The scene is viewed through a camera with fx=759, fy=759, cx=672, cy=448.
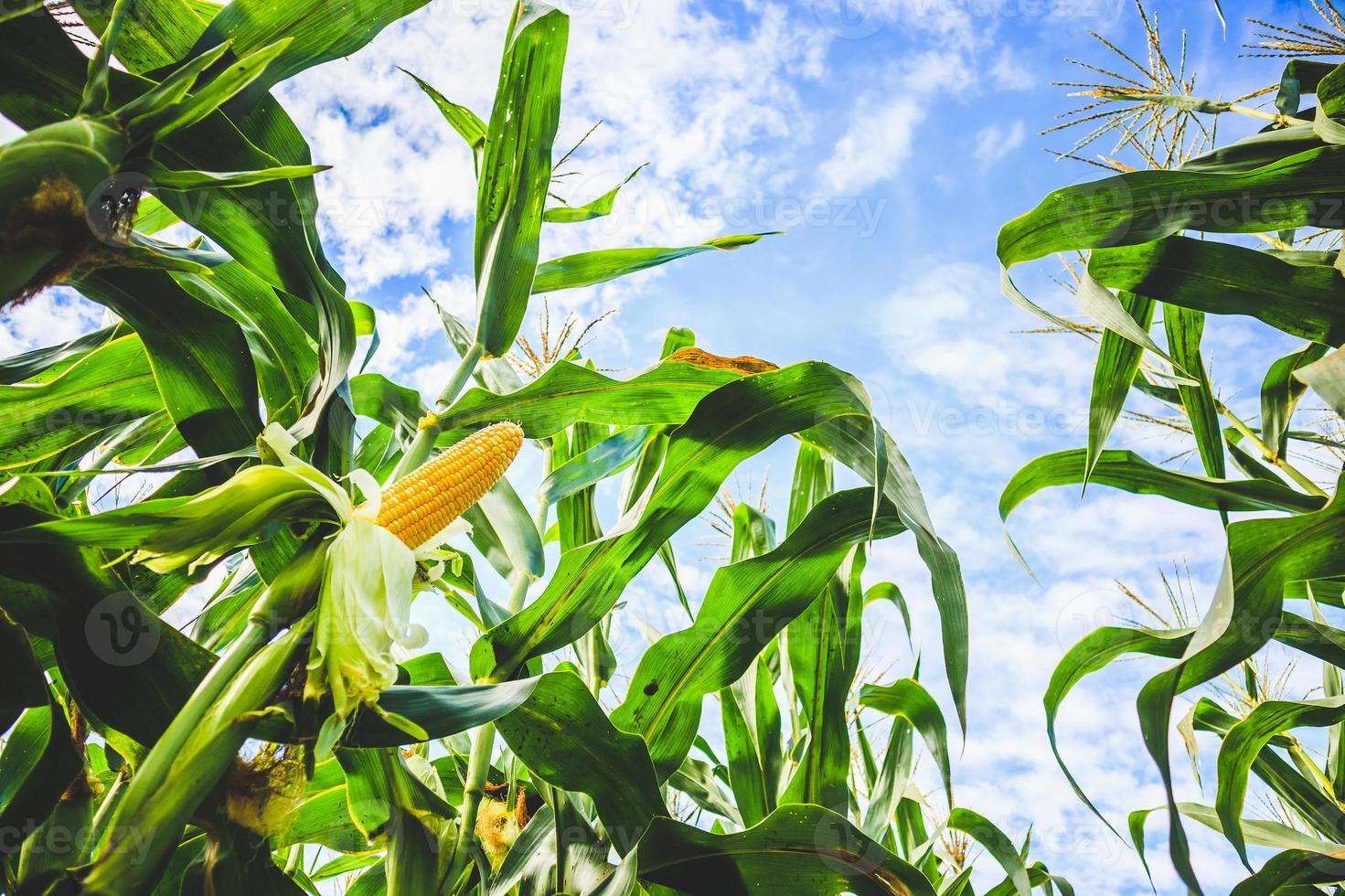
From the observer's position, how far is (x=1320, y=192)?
3.76 ft

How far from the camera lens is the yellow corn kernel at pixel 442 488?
75cm

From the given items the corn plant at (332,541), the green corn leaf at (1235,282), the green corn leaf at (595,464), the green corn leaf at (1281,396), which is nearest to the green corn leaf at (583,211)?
the corn plant at (332,541)

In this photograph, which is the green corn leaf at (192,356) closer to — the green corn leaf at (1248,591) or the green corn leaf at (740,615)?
the green corn leaf at (740,615)

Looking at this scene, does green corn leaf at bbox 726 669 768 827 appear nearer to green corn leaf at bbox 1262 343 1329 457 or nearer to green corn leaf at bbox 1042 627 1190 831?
green corn leaf at bbox 1042 627 1190 831

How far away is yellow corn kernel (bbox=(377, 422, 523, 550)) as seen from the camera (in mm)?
747

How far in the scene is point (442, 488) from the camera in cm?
79

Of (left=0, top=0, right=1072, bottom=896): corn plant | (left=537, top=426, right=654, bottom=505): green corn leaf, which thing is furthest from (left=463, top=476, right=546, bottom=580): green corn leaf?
(left=537, top=426, right=654, bottom=505): green corn leaf

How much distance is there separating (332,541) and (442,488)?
12 centimetres

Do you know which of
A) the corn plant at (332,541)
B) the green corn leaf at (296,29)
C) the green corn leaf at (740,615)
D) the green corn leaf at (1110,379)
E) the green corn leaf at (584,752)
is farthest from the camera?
the green corn leaf at (1110,379)

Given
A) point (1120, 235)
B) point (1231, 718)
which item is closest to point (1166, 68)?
point (1120, 235)

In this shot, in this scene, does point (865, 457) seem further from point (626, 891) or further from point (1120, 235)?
point (626, 891)

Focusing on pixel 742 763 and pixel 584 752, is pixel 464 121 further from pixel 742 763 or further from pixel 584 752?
pixel 742 763

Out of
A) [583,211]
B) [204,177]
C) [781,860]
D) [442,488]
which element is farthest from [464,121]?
A: [781,860]

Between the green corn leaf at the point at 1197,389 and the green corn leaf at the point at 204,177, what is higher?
the green corn leaf at the point at 1197,389
